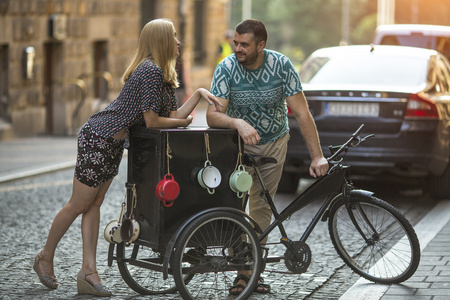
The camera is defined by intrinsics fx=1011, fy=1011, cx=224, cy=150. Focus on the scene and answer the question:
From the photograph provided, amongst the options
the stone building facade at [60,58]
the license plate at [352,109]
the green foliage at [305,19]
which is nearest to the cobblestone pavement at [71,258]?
the license plate at [352,109]

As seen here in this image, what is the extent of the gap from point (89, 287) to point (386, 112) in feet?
13.7

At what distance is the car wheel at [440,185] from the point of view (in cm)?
991

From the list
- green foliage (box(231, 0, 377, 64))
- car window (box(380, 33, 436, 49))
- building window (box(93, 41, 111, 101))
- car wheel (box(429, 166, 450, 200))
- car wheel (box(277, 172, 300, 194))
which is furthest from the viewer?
green foliage (box(231, 0, 377, 64))

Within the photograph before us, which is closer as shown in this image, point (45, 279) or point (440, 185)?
point (45, 279)

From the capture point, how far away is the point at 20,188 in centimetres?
1077

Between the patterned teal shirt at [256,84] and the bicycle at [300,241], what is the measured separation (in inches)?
13.9

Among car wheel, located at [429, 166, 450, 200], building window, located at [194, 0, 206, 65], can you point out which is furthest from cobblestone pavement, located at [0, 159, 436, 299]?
building window, located at [194, 0, 206, 65]

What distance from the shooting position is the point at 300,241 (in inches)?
231

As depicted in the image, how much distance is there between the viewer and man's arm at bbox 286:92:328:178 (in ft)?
19.3

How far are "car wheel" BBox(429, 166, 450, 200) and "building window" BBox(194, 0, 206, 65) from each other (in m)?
18.6

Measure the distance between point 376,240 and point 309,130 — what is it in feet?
2.78

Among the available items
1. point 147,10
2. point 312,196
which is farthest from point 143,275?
point 147,10

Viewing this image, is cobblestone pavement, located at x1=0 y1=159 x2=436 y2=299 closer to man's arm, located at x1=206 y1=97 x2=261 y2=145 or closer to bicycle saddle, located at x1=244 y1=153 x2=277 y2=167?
bicycle saddle, located at x1=244 y1=153 x2=277 y2=167

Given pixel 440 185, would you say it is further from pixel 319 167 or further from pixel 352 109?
pixel 319 167
